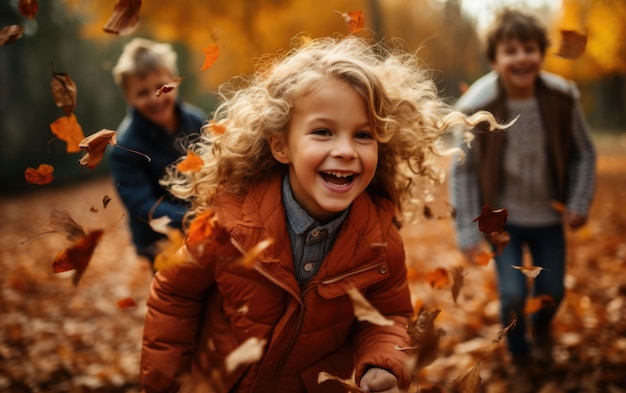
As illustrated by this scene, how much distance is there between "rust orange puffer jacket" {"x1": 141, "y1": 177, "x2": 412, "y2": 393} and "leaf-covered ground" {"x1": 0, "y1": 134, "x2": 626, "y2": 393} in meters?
0.29

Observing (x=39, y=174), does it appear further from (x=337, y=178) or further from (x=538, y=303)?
(x=538, y=303)

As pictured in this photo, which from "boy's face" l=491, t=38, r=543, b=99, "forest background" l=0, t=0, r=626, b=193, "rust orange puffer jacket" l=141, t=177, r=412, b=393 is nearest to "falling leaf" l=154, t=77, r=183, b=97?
"rust orange puffer jacket" l=141, t=177, r=412, b=393

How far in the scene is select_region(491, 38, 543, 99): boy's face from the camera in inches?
121

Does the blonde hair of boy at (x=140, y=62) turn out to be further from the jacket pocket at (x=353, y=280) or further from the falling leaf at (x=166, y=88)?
the jacket pocket at (x=353, y=280)

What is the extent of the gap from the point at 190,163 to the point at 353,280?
87 cm

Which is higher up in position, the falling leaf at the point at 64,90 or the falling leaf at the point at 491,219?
the falling leaf at the point at 64,90

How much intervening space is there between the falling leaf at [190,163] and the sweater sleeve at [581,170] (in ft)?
7.54

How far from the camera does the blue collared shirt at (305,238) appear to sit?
2006 mm

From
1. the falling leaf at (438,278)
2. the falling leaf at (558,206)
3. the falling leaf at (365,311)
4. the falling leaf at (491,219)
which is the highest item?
the falling leaf at (491,219)

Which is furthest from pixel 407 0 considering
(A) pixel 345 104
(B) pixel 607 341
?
(A) pixel 345 104

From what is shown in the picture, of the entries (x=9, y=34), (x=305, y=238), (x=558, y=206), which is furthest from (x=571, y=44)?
(x=9, y=34)

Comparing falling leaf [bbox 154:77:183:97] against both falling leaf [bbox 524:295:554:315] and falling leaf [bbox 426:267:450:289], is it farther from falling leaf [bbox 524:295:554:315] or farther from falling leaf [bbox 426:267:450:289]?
falling leaf [bbox 524:295:554:315]

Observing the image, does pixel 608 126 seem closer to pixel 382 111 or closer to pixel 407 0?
pixel 407 0

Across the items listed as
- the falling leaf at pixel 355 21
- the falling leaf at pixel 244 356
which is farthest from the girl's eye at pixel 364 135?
the falling leaf at pixel 244 356
